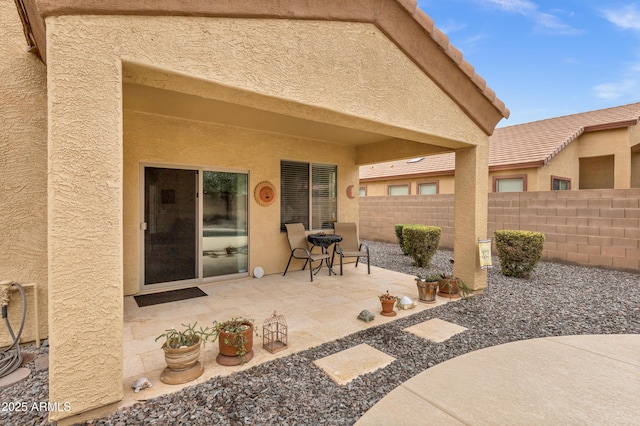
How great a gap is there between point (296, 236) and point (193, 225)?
2243 mm

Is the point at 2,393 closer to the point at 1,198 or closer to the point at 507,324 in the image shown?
the point at 1,198

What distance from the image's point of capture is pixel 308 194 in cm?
751

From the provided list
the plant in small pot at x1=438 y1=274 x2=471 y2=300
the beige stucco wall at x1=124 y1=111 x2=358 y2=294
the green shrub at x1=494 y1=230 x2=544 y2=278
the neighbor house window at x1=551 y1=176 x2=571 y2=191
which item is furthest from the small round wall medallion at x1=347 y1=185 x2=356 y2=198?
the neighbor house window at x1=551 y1=176 x2=571 y2=191

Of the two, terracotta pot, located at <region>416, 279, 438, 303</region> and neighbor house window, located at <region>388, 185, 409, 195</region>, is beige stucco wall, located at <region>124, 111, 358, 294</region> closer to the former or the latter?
terracotta pot, located at <region>416, 279, 438, 303</region>

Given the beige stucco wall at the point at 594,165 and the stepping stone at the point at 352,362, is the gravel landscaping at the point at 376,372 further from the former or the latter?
the beige stucco wall at the point at 594,165

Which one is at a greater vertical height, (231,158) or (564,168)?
(564,168)

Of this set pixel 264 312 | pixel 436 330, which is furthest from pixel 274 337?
pixel 436 330

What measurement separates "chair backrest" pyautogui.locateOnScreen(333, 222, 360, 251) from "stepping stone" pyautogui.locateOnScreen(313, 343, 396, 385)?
4.12 metres

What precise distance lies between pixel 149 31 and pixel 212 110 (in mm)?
2725

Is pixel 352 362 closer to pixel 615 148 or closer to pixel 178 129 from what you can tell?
pixel 178 129

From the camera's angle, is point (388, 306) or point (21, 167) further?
point (388, 306)

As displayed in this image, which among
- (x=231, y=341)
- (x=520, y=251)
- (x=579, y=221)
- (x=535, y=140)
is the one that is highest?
(x=535, y=140)

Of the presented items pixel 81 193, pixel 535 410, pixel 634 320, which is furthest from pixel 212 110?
pixel 634 320

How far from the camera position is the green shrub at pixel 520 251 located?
672 cm
